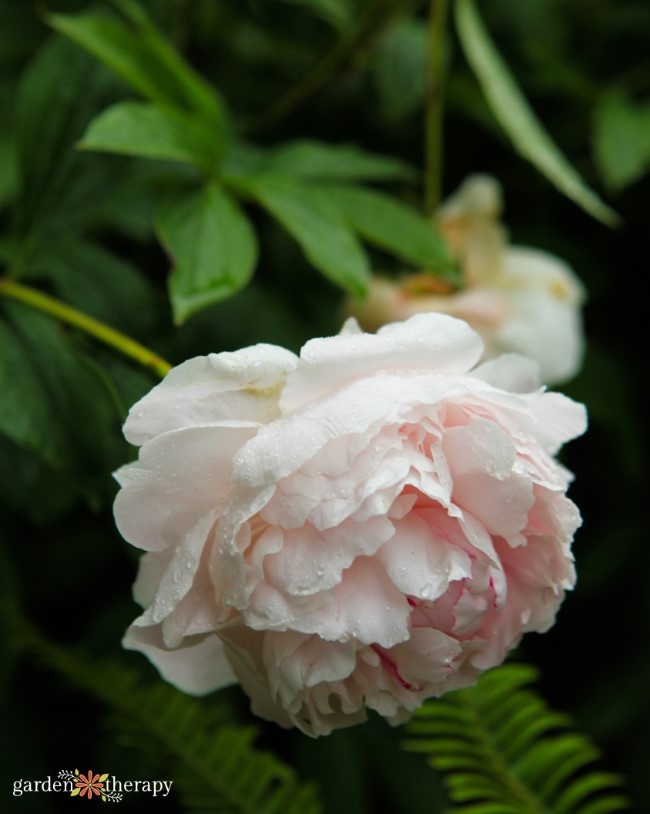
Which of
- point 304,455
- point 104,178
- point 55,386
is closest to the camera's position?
point 304,455

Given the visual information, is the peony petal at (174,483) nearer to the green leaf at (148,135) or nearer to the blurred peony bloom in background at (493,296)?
the green leaf at (148,135)

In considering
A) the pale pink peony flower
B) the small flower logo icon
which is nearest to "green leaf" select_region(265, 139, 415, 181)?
the pale pink peony flower

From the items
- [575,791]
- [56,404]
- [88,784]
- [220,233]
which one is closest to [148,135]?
[220,233]

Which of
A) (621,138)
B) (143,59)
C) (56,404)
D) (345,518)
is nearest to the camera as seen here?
(345,518)

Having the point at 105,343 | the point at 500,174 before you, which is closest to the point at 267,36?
the point at 500,174

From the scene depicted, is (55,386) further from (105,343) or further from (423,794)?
(423,794)

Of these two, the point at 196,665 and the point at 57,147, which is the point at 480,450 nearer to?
the point at 196,665

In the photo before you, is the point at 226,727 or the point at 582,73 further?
the point at 582,73

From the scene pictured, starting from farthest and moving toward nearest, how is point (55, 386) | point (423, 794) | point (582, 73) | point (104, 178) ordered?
point (582, 73)
point (423, 794)
point (104, 178)
point (55, 386)
